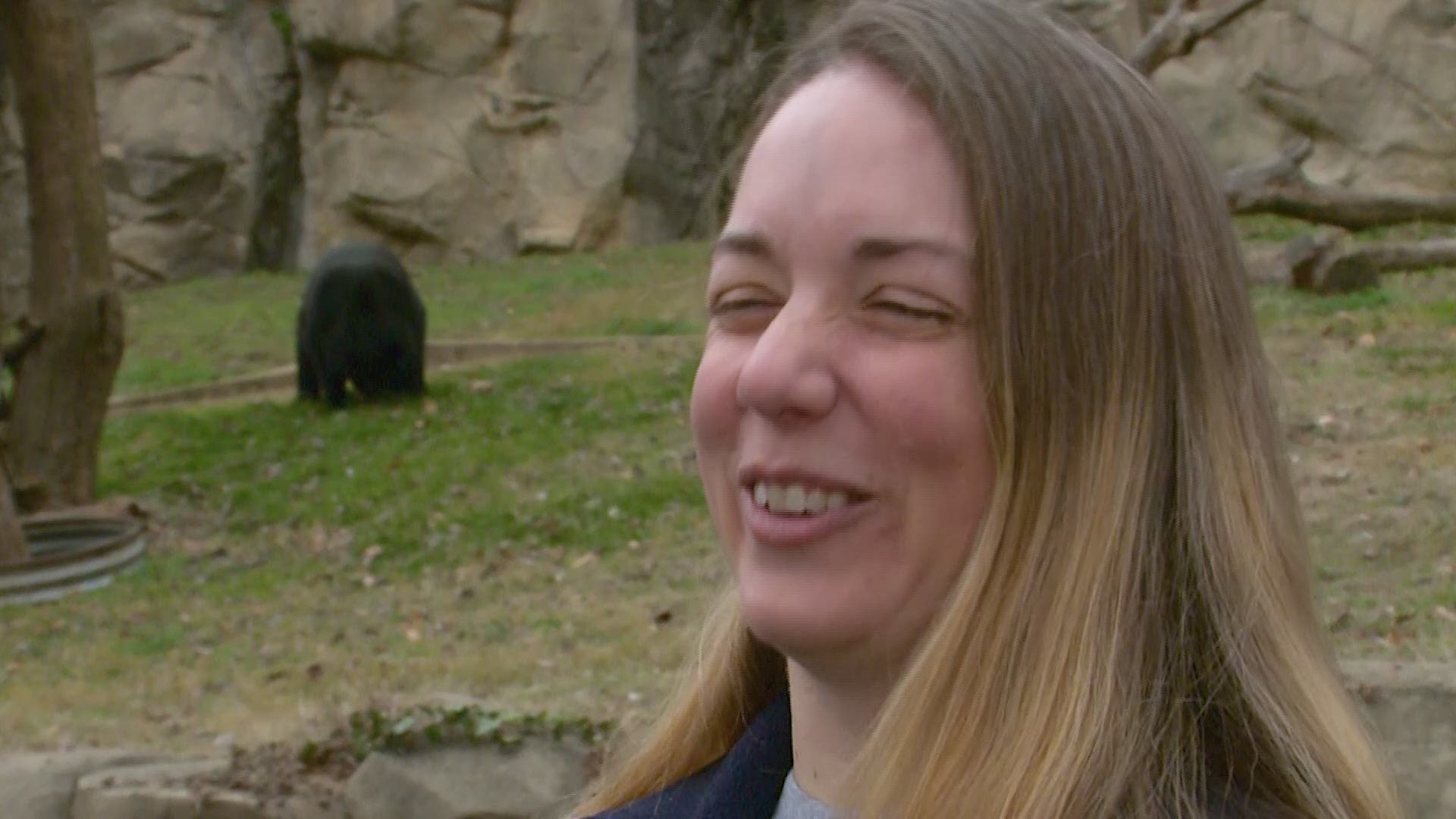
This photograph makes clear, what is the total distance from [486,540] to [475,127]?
11566mm

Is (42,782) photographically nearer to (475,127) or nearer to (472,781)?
(472,781)

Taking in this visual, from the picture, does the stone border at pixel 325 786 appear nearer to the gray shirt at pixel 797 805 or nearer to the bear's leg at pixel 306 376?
the gray shirt at pixel 797 805

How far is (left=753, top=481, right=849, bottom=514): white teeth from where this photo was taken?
52.9 inches

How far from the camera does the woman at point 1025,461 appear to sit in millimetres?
1227

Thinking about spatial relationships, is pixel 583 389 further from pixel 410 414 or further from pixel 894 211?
pixel 894 211

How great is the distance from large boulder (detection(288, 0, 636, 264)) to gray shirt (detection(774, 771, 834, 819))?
57.7 feet

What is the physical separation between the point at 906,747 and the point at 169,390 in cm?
1213

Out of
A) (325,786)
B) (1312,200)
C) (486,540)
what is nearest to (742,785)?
(325,786)

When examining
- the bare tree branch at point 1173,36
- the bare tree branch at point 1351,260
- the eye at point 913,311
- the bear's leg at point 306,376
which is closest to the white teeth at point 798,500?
the eye at point 913,311

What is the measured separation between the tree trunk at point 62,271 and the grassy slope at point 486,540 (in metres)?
0.63

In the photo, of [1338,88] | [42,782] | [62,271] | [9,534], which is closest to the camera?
[42,782]

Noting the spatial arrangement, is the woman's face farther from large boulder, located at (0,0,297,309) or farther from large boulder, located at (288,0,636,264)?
large boulder, located at (0,0,297,309)

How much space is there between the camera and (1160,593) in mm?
1271

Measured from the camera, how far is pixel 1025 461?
1277mm
